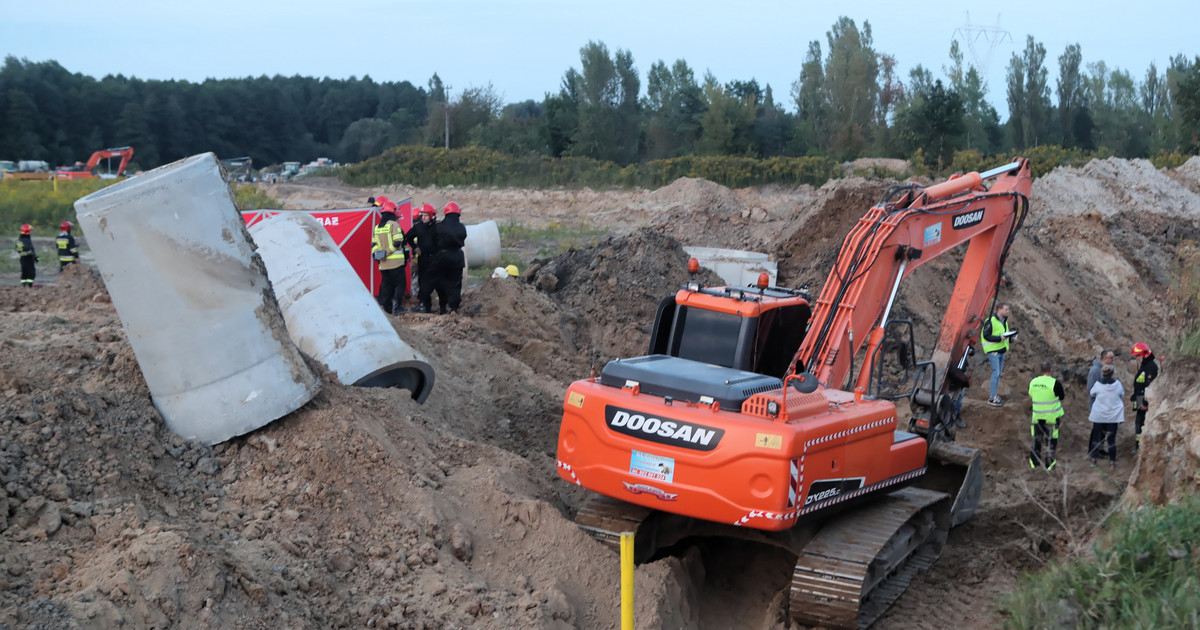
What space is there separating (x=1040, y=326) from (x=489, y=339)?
986 centimetres

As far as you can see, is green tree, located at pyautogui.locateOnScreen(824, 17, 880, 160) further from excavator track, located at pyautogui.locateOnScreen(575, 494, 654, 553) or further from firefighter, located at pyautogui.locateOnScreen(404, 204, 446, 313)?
excavator track, located at pyautogui.locateOnScreen(575, 494, 654, 553)

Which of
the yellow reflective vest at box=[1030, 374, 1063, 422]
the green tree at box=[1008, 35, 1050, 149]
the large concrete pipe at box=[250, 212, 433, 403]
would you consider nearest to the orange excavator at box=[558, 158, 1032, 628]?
the yellow reflective vest at box=[1030, 374, 1063, 422]

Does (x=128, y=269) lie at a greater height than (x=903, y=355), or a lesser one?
greater

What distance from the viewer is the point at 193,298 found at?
252 inches

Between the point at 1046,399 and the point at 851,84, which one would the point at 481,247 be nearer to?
the point at 1046,399

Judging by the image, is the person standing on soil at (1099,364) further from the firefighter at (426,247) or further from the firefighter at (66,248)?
the firefighter at (66,248)

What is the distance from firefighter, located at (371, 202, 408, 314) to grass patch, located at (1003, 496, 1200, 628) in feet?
31.4

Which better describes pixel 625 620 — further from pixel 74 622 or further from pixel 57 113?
pixel 57 113

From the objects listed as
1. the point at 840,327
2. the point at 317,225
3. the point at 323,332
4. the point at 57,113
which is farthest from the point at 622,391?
the point at 57,113

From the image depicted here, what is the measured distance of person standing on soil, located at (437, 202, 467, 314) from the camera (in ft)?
43.9

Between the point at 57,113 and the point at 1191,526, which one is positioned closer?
the point at 1191,526

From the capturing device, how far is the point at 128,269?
20.5ft

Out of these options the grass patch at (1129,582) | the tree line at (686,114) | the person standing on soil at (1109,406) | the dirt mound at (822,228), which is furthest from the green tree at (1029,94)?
the grass patch at (1129,582)

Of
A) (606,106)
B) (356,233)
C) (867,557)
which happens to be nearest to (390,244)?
(356,233)
